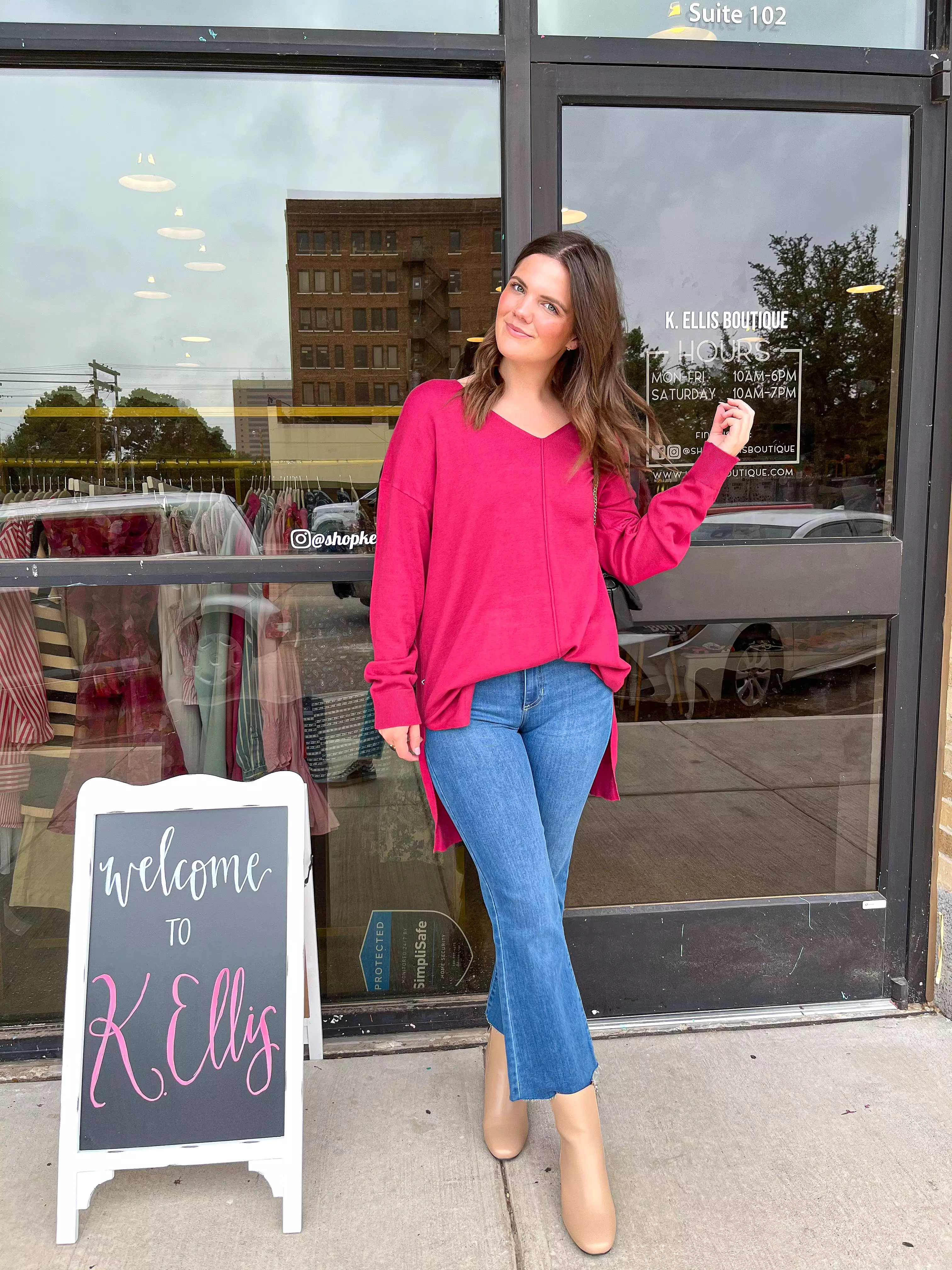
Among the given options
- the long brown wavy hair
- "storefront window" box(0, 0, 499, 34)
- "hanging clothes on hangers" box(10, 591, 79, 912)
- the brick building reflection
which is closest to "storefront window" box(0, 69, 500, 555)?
the brick building reflection

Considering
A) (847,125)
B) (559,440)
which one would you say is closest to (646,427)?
(559,440)

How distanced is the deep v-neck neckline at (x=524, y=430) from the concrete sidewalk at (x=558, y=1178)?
4.89ft

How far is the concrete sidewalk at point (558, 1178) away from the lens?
68.5 inches

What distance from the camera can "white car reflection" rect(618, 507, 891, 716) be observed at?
2.50 metres

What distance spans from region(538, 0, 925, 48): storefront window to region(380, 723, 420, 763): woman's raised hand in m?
1.73

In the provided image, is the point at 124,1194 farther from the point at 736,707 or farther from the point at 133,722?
the point at 736,707

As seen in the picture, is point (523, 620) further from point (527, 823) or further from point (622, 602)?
point (622, 602)

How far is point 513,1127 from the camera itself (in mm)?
1984

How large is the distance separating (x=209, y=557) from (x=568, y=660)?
1.03 metres

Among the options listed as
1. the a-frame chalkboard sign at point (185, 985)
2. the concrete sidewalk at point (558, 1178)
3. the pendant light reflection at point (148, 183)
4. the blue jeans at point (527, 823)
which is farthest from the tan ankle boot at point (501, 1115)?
the pendant light reflection at point (148, 183)

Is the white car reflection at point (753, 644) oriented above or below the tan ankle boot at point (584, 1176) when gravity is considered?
above

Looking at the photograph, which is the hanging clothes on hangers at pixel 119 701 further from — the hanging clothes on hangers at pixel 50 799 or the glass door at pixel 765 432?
the glass door at pixel 765 432

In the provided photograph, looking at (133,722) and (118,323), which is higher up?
(118,323)

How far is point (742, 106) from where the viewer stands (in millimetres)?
2400
